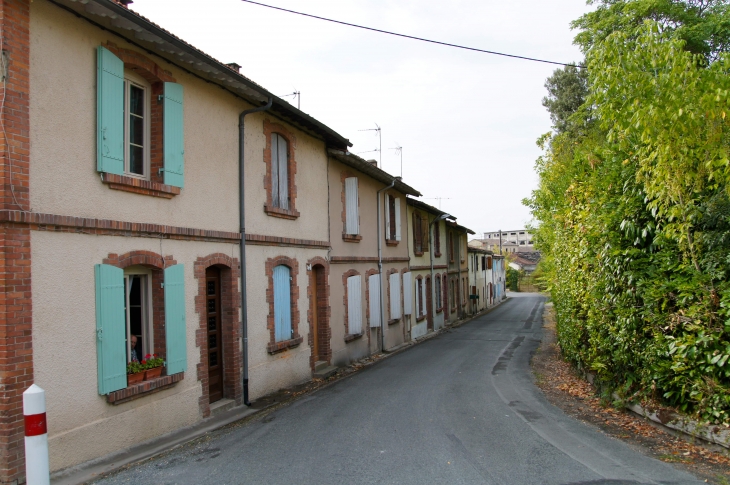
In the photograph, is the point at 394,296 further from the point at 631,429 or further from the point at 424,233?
the point at 631,429

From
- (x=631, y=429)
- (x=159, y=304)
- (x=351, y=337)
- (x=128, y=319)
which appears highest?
(x=159, y=304)

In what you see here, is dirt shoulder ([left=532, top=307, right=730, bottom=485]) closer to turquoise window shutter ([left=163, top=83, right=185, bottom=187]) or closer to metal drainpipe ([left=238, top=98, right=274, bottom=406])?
metal drainpipe ([left=238, top=98, right=274, bottom=406])

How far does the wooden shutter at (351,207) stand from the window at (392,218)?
3392 millimetres

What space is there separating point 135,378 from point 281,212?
4709 millimetres

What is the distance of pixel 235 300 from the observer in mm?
9055

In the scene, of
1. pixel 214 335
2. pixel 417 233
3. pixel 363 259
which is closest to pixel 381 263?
pixel 363 259

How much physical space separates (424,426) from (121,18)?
6788mm

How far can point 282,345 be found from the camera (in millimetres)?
10352

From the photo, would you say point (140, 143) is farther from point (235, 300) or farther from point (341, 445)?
point (341, 445)

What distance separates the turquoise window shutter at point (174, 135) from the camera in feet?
24.3

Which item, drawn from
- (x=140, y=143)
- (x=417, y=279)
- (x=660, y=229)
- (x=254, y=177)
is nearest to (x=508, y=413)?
(x=660, y=229)

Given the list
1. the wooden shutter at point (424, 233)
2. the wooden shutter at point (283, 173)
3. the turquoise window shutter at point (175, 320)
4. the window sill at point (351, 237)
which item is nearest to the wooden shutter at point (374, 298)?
the window sill at point (351, 237)

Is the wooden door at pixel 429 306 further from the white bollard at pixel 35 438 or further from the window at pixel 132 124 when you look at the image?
the white bollard at pixel 35 438

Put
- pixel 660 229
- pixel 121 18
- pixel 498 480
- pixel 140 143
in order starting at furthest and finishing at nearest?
1. pixel 140 143
2. pixel 660 229
3. pixel 121 18
4. pixel 498 480
